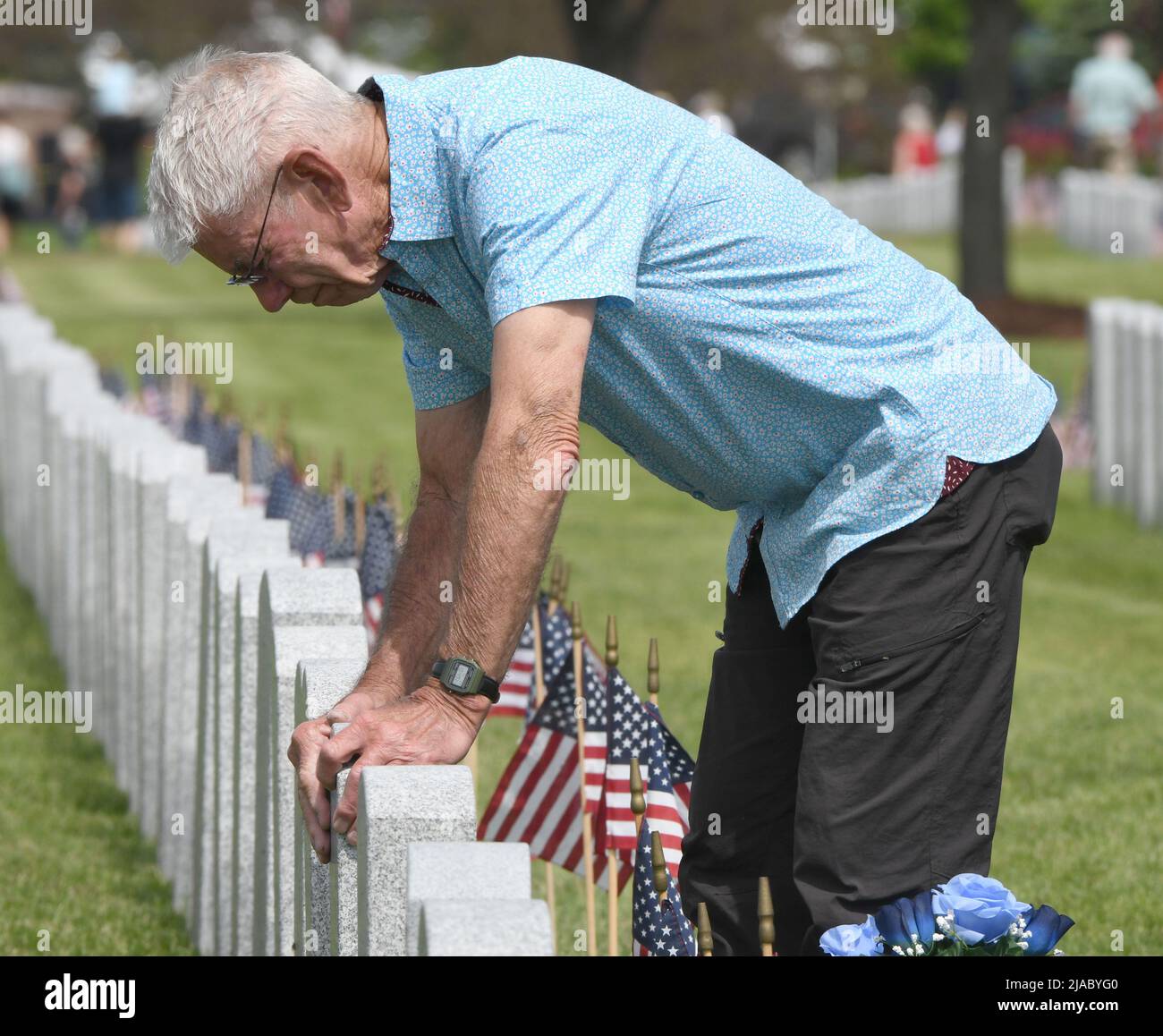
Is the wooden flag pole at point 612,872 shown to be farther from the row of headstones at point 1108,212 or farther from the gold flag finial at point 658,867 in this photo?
the row of headstones at point 1108,212

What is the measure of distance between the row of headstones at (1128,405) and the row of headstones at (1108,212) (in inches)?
497

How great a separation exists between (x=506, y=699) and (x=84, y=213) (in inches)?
1093

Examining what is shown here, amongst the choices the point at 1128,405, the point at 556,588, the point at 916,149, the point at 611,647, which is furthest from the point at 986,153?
the point at 916,149

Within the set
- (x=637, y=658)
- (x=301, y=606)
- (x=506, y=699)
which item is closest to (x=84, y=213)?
(x=637, y=658)

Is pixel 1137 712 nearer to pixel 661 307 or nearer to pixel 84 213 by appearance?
pixel 661 307

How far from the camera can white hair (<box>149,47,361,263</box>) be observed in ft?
10.2

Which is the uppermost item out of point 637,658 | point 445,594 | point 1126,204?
point 445,594

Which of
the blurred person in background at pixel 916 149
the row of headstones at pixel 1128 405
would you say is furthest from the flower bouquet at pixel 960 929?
the blurred person in background at pixel 916 149

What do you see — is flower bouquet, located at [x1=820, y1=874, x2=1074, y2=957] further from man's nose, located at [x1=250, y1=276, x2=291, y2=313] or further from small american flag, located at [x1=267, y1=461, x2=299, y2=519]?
small american flag, located at [x1=267, y1=461, x2=299, y2=519]

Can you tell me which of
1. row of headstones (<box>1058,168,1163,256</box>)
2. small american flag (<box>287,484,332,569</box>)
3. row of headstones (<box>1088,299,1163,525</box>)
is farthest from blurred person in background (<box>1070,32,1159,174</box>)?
small american flag (<box>287,484,332,569</box>)

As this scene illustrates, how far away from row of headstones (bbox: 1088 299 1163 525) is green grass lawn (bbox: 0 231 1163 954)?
21 cm

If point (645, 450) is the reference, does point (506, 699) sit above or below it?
below

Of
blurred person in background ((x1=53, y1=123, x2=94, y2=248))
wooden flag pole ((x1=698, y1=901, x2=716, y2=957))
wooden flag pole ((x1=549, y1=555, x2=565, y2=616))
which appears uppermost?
wooden flag pole ((x1=698, y1=901, x2=716, y2=957))

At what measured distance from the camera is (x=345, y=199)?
319 centimetres
